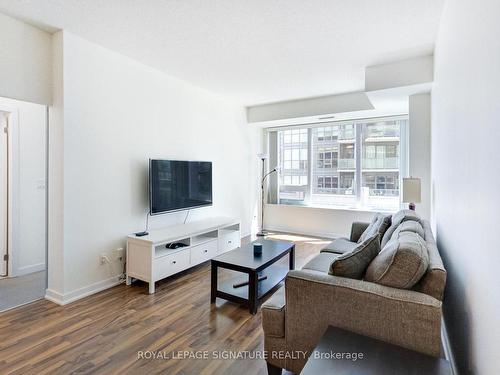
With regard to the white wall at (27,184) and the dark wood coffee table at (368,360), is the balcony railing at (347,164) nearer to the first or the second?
the dark wood coffee table at (368,360)

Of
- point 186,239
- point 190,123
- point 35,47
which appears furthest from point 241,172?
point 35,47

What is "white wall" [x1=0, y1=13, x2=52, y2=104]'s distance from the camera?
2475 mm

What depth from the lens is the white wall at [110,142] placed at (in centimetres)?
279

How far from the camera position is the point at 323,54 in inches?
127

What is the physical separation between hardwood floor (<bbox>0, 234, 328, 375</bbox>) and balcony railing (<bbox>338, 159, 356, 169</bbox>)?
3688 millimetres

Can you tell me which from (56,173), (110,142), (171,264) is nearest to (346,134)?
(171,264)

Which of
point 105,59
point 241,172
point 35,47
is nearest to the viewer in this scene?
point 35,47

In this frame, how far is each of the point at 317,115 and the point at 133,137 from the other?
3054mm

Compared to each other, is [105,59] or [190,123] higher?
[105,59]

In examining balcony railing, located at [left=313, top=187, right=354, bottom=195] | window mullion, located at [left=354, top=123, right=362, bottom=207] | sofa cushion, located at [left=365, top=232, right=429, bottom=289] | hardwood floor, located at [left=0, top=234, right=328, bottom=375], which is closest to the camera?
sofa cushion, located at [left=365, top=232, right=429, bottom=289]

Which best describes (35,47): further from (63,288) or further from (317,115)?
(317,115)

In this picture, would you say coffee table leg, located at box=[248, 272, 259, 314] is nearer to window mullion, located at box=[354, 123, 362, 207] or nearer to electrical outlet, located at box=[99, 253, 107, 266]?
electrical outlet, located at box=[99, 253, 107, 266]

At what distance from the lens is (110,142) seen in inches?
124

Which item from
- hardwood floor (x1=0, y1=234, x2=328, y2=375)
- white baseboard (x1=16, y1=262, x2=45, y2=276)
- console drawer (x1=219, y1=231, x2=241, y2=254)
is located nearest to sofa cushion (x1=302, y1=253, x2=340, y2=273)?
hardwood floor (x1=0, y1=234, x2=328, y2=375)
